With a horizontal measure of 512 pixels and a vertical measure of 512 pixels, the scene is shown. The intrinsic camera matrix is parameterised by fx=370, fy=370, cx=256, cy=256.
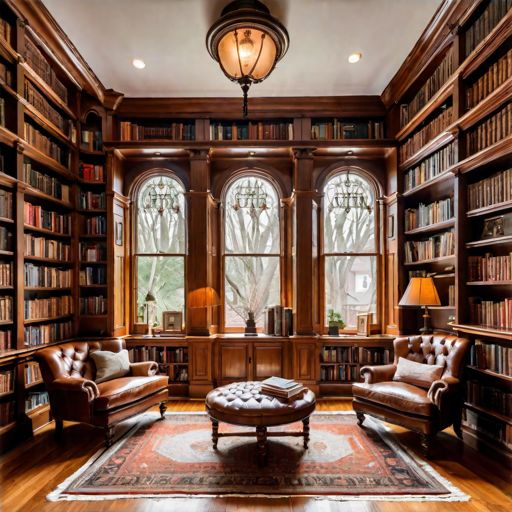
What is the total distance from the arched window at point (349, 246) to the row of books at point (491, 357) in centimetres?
178

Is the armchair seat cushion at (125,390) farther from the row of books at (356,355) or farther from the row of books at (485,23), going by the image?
the row of books at (485,23)

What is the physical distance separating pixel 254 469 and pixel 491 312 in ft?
8.03

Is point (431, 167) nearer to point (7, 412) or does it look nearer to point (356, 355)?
point (356, 355)

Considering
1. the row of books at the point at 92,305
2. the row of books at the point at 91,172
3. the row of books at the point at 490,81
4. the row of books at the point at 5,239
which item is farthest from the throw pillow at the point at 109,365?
the row of books at the point at 490,81

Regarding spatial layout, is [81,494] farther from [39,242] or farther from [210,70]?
[210,70]

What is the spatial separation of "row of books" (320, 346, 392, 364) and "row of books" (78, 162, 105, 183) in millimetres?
3735

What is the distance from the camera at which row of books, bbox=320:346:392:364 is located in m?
4.81

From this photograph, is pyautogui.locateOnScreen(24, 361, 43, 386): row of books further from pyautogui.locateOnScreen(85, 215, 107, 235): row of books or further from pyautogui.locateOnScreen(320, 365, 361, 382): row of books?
pyautogui.locateOnScreen(320, 365, 361, 382): row of books

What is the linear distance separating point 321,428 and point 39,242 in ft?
11.7

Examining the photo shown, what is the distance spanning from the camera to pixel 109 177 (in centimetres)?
486

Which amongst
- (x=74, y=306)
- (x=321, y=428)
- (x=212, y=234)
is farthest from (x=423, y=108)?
(x=74, y=306)

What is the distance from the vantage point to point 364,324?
193 inches

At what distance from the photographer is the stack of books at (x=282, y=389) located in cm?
310

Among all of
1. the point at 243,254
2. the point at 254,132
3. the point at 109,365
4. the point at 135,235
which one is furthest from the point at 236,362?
the point at 254,132
